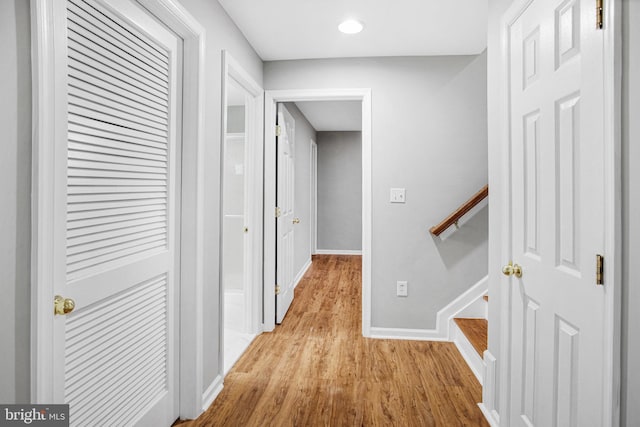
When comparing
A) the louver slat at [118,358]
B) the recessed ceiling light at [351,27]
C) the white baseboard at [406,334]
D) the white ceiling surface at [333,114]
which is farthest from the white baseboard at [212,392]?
the white ceiling surface at [333,114]

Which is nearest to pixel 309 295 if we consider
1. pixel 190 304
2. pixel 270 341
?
pixel 270 341

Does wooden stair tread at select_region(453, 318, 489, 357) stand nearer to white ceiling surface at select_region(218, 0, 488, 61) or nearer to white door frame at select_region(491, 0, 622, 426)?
white door frame at select_region(491, 0, 622, 426)

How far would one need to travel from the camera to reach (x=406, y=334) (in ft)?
9.93

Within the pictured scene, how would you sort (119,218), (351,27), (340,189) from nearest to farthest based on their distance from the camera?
1. (119,218)
2. (351,27)
3. (340,189)

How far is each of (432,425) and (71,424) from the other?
155 cm

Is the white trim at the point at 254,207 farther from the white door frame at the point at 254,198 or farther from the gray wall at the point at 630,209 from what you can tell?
the gray wall at the point at 630,209

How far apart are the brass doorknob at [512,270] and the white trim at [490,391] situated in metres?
0.49

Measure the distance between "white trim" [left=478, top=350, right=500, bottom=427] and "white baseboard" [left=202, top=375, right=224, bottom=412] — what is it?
1.45 meters

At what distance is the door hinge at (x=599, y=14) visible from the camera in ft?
3.34

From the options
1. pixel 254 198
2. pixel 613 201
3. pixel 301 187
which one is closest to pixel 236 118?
pixel 301 187

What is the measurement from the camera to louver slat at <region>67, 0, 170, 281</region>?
1.21 metres

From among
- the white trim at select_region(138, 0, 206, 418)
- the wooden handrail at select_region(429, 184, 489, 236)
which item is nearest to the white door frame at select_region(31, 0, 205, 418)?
the white trim at select_region(138, 0, 206, 418)
